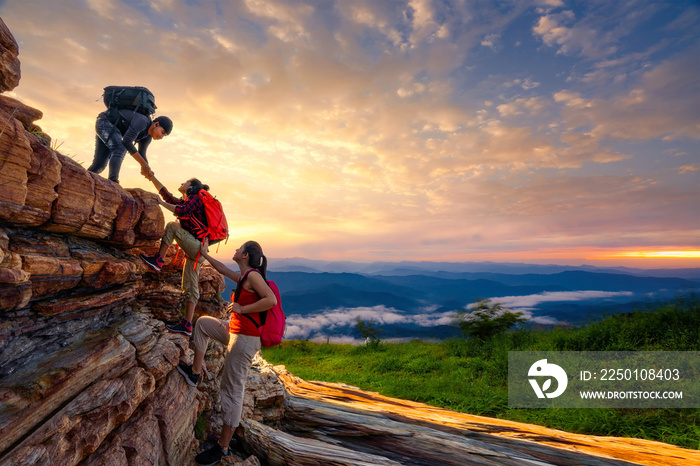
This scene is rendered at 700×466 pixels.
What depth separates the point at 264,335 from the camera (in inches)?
207

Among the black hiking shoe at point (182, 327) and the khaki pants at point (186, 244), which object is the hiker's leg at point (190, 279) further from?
the black hiking shoe at point (182, 327)

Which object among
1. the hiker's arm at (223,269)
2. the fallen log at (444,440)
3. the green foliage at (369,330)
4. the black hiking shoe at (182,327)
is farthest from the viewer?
the green foliage at (369,330)

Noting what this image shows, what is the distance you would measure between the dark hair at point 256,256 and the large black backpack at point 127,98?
206 inches

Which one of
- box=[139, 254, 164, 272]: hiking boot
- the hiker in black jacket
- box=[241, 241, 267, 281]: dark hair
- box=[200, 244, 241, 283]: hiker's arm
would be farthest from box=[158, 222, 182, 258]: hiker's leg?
box=[241, 241, 267, 281]: dark hair

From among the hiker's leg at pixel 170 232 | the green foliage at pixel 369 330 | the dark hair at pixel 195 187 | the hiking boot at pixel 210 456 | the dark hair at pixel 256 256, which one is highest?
the dark hair at pixel 195 187

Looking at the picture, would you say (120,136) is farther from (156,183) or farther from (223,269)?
(223,269)

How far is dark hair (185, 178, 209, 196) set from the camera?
6.87 metres

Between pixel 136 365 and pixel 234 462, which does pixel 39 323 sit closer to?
pixel 136 365

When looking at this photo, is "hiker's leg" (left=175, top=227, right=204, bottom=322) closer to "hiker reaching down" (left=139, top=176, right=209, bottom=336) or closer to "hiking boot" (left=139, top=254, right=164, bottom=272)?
"hiker reaching down" (left=139, top=176, right=209, bottom=336)

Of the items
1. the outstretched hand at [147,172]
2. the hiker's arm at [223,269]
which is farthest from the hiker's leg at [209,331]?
the outstretched hand at [147,172]

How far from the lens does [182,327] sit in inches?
279

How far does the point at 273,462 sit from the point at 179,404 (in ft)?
7.28

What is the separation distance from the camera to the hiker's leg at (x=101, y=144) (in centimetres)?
721

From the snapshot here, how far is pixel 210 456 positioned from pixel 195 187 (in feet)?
18.1
